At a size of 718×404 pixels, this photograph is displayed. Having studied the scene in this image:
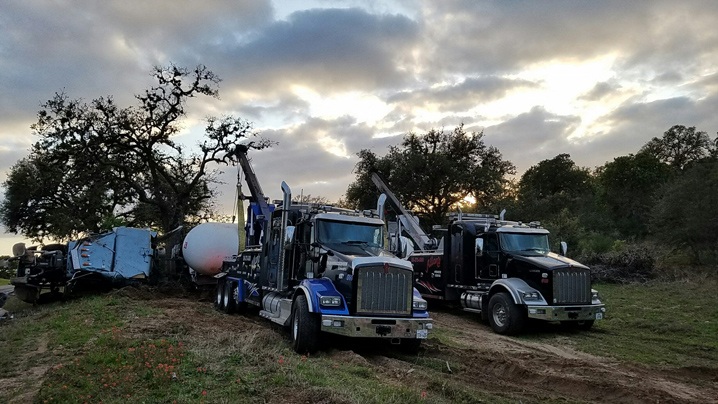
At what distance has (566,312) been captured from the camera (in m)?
13.6

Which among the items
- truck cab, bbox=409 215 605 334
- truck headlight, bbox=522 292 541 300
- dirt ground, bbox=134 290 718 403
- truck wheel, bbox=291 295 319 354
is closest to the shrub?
truck cab, bbox=409 215 605 334

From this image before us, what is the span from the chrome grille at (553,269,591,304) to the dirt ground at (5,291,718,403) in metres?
0.95

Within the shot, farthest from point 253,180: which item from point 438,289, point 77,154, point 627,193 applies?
point 627,193

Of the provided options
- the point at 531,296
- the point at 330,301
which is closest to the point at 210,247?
the point at 330,301

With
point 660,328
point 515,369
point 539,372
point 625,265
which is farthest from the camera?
point 625,265

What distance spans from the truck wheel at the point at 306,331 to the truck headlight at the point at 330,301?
37cm

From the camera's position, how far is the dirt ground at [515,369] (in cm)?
789

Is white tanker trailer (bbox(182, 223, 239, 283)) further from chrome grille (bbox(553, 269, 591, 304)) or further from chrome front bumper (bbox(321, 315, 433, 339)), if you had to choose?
chrome grille (bbox(553, 269, 591, 304))

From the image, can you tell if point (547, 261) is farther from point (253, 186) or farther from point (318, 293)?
point (253, 186)

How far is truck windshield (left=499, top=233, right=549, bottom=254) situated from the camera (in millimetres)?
15430

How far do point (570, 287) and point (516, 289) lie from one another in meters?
1.30

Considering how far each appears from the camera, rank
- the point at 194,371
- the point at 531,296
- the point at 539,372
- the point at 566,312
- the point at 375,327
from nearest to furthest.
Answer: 1. the point at 194,371
2. the point at 539,372
3. the point at 375,327
4. the point at 566,312
5. the point at 531,296

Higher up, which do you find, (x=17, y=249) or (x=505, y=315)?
(x=17, y=249)

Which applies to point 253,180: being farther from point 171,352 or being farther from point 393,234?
point 171,352
